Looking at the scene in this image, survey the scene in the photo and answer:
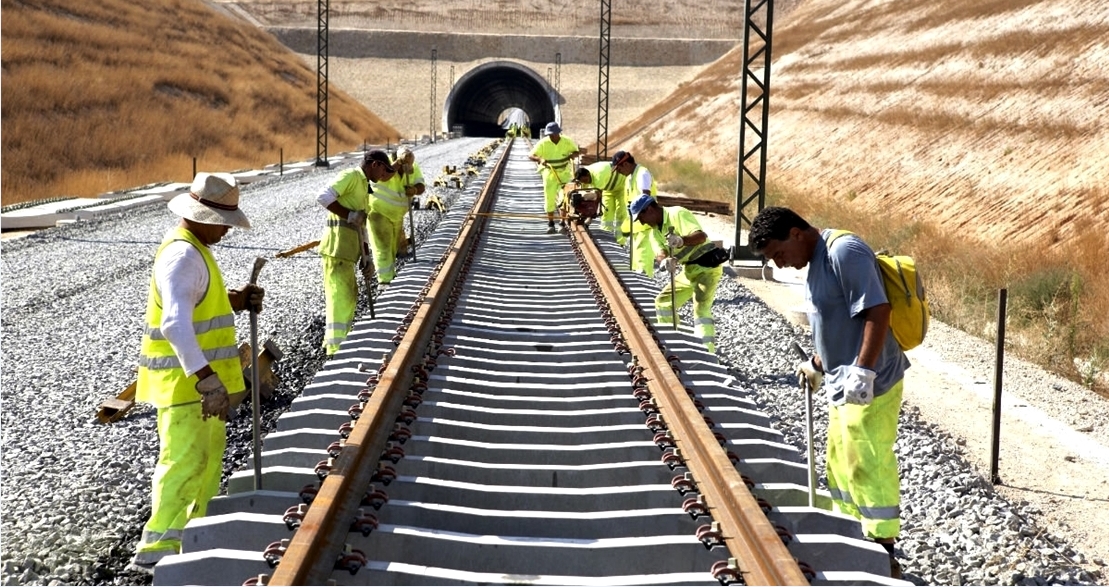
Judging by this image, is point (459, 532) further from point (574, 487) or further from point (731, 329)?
point (731, 329)

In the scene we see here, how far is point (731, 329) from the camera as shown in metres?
9.80

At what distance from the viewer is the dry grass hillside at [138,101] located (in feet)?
110

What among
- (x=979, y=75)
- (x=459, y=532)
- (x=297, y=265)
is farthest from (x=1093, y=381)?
(x=979, y=75)

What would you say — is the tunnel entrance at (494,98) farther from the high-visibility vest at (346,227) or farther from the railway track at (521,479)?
the railway track at (521,479)

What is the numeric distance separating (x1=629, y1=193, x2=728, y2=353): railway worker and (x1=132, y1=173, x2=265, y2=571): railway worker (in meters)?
4.27

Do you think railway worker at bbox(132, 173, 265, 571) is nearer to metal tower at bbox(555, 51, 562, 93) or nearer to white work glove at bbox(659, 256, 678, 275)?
white work glove at bbox(659, 256, 678, 275)

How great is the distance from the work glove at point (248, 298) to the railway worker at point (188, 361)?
0.04 ft

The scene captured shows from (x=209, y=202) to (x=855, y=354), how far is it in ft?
9.93

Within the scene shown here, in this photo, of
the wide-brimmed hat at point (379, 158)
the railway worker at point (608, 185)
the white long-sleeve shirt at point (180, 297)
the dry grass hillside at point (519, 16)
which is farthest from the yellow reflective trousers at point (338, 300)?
the dry grass hillside at point (519, 16)

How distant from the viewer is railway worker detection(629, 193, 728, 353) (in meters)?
8.63

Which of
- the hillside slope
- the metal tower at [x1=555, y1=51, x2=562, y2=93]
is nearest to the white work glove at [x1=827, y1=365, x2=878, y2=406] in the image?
the hillside slope

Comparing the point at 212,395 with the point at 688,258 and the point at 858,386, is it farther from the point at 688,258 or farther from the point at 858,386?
the point at 688,258

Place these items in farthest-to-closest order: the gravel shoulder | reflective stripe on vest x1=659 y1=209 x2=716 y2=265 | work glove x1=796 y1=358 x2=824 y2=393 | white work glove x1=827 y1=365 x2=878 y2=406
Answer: reflective stripe on vest x1=659 y1=209 x2=716 y2=265 < the gravel shoulder < work glove x1=796 y1=358 x2=824 y2=393 < white work glove x1=827 y1=365 x2=878 y2=406

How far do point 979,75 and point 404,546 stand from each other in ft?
93.6
